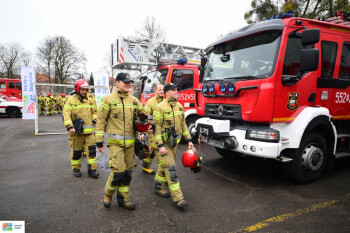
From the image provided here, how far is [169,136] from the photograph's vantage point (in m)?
3.31

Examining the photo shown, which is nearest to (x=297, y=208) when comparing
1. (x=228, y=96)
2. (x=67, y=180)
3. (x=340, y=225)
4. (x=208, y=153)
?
(x=340, y=225)

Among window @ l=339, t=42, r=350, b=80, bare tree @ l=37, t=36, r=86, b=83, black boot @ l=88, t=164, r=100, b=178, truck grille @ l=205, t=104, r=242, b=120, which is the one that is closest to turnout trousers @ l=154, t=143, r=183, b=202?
truck grille @ l=205, t=104, r=242, b=120

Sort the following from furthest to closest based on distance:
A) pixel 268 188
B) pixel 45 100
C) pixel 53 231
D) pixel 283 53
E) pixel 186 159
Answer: pixel 45 100 → pixel 268 188 → pixel 283 53 → pixel 186 159 → pixel 53 231

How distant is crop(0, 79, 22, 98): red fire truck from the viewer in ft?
69.9

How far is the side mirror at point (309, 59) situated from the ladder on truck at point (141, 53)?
4.61 metres

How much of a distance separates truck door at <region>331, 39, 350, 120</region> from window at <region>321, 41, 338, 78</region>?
126 mm

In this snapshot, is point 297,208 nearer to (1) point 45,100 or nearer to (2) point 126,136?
(2) point 126,136

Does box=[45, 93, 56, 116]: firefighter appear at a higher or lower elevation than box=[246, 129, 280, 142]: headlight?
lower

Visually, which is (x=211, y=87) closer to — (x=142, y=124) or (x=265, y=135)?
(x=265, y=135)

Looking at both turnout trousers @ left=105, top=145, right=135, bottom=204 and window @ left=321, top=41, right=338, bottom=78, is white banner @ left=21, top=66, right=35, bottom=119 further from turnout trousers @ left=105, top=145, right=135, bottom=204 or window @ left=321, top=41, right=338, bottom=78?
window @ left=321, top=41, right=338, bottom=78

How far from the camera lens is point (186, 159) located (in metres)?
3.29

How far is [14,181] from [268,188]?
4.73 meters

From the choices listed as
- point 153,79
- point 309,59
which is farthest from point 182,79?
point 309,59

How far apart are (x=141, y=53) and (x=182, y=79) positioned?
81.1 inches
